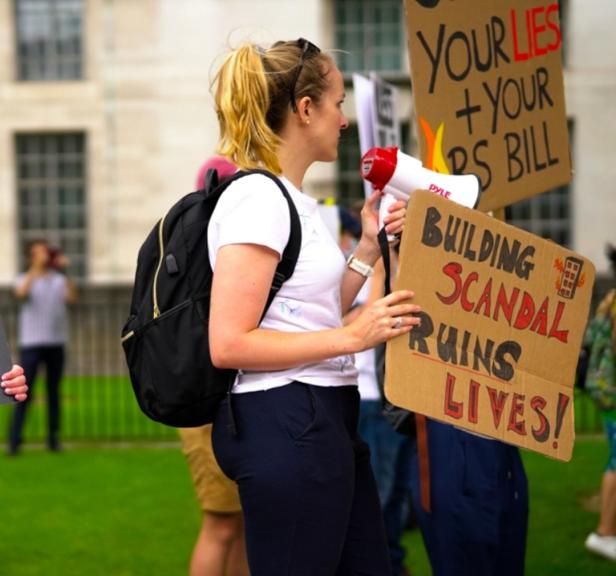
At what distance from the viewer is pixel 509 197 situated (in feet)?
14.3

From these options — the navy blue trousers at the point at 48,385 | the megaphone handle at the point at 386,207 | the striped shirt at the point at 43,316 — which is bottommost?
the navy blue trousers at the point at 48,385

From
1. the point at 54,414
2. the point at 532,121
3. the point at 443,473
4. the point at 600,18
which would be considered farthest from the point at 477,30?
the point at 600,18

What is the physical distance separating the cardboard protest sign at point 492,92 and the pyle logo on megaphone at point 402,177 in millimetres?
609

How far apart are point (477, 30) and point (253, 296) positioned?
161 cm

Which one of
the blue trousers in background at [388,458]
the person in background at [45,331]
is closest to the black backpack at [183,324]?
the blue trousers in background at [388,458]

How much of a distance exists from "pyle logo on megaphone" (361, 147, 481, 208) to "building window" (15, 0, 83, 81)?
21.3 metres

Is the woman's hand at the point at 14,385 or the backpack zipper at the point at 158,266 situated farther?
the woman's hand at the point at 14,385

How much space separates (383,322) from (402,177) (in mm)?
475

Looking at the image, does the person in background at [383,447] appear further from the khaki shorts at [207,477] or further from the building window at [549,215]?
the building window at [549,215]

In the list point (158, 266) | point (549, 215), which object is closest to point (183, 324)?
point (158, 266)

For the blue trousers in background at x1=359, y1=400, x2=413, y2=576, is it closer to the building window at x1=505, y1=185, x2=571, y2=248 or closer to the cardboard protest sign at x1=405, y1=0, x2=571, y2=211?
the cardboard protest sign at x1=405, y1=0, x2=571, y2=211

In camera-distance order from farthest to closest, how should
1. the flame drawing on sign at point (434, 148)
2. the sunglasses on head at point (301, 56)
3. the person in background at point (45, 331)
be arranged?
the person in background at point (45, 331)
the flame drawing on sign at point (434, 148)
the sunglasses on head at point (301, 56)

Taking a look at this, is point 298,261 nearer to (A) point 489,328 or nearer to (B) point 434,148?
(A) point 489,328

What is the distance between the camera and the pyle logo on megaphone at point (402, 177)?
3.41 m
